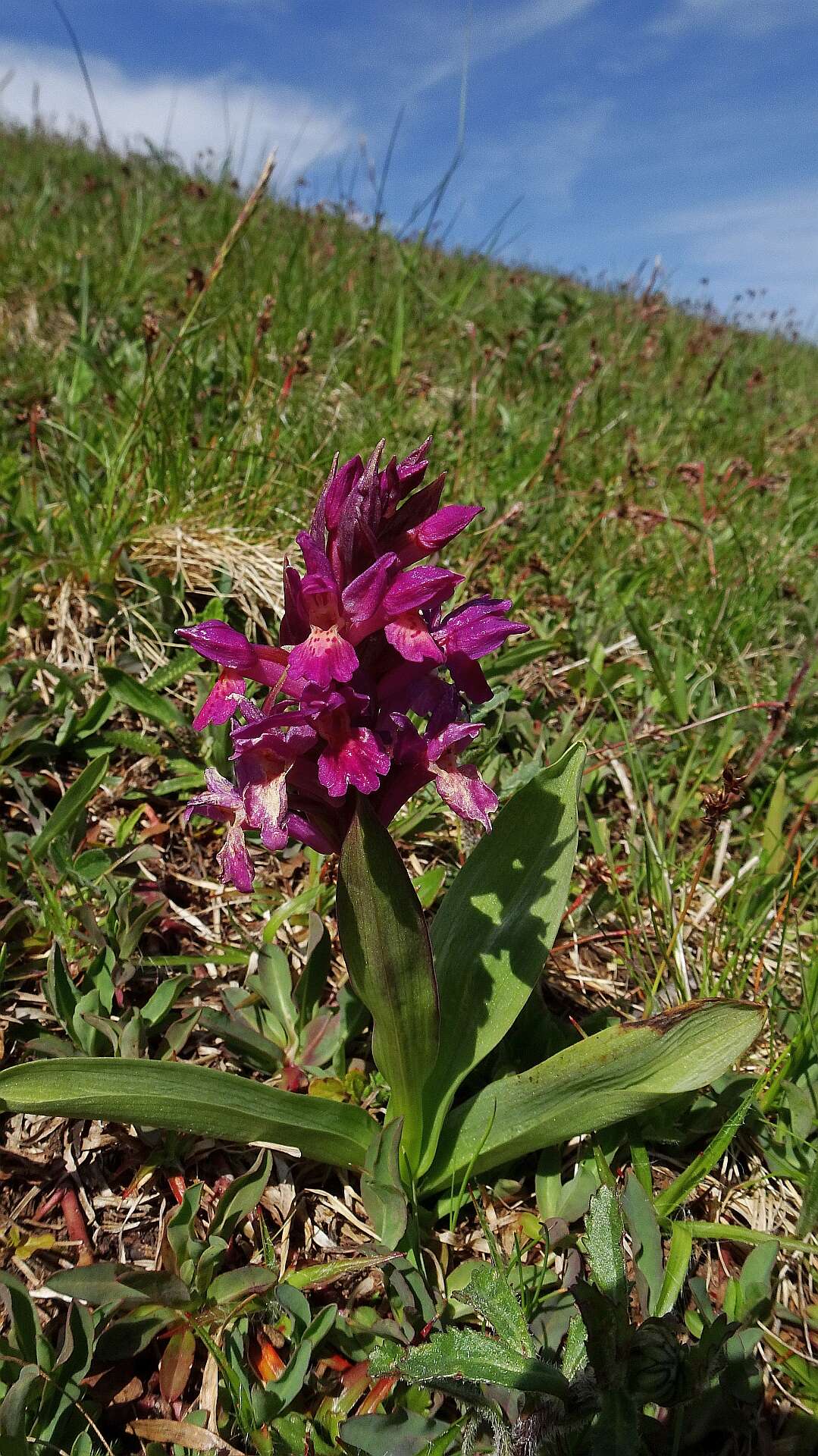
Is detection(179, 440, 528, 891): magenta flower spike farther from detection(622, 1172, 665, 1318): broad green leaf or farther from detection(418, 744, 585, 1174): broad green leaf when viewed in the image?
detection(622, 1172, 665, 1318): broad green leaf

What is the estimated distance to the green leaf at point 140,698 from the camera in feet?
9.04

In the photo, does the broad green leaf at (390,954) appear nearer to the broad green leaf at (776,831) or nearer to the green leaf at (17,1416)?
the green leaf at (17,1416)

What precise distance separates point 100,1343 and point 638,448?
4742 millimetres

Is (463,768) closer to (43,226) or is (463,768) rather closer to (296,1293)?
(296,1293)

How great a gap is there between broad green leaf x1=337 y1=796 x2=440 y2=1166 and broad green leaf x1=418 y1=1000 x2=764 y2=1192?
18 centimetres

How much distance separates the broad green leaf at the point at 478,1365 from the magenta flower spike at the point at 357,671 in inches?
30.6

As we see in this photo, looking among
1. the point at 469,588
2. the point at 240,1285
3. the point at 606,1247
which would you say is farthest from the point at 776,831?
the point at 240,1285

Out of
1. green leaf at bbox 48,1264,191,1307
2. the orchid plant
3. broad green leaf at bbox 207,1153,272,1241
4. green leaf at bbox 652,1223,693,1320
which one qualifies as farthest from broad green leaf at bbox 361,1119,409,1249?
green leaf at bbox 652,1223,693,1320

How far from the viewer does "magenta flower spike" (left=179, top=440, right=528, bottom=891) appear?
1451 millimetres

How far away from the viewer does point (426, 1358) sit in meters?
1.35

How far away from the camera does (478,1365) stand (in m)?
1.35

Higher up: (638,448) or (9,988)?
(638,448)

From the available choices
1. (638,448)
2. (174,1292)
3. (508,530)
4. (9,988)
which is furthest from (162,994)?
(638,448)

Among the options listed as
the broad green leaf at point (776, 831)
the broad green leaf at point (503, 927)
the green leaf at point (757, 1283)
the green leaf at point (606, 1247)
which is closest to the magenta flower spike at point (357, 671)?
the broad green leaf at point (503, 927)
